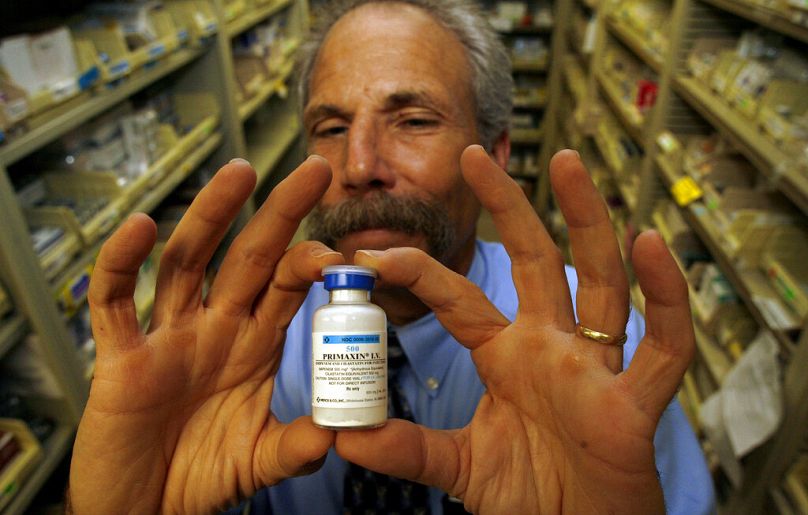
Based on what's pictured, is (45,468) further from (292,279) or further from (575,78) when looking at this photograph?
(575,78)

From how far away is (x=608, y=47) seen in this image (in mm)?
3758

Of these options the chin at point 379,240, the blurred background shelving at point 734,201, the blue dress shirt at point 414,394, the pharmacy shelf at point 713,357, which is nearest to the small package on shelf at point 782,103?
the blurred background shelving at point 734,201

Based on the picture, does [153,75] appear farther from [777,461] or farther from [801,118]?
[777,461]

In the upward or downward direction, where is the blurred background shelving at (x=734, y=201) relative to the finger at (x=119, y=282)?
downward

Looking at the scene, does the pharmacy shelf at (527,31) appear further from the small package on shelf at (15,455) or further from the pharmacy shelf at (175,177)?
the small package on shelf at (15,455)

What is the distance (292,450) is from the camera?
0.75 m

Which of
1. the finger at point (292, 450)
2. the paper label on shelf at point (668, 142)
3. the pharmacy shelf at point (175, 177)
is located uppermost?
the finger at point (292, 450)

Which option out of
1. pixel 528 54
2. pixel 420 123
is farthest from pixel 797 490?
pixel 528 54

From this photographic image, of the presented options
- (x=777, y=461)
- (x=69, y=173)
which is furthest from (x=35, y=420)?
(x=777, y=461)

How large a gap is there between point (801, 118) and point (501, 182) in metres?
1.45

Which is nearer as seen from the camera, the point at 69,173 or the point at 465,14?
the point at 465,14

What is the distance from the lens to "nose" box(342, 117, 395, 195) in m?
1.13

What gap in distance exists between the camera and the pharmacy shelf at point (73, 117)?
145cm

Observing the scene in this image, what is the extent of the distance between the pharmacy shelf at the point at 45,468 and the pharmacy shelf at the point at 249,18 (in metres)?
2.30
